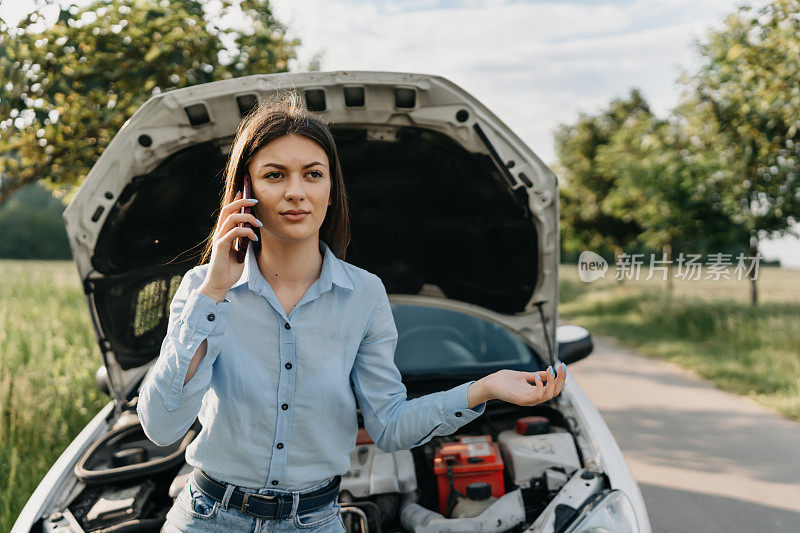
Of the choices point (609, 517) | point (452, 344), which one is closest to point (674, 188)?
point (452, 344)

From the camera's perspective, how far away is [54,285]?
12570 mm

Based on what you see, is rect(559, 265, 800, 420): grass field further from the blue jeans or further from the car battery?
the blue jeans

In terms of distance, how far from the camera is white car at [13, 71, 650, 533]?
2.64 meters

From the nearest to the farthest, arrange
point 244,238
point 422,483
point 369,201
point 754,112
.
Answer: point 244,238 < point 422,483 < point 369,201 < point 754,112

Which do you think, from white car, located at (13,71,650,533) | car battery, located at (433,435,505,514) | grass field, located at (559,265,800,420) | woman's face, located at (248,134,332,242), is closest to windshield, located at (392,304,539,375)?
white car, located at (13,71,650,533)

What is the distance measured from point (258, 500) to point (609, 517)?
132 centimetres

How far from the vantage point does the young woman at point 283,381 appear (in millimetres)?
1646

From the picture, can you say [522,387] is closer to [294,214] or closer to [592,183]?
[294,214]

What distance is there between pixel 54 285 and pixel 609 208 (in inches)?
553

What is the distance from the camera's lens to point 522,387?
161cm

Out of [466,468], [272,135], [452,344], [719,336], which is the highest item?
Result: [272,135]

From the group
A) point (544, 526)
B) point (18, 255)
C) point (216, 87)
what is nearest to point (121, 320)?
point (216, 87)

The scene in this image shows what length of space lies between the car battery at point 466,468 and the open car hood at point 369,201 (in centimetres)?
68

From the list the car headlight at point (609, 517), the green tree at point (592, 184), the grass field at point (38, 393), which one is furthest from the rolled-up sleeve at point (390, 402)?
the green tree at point (592, 184)
